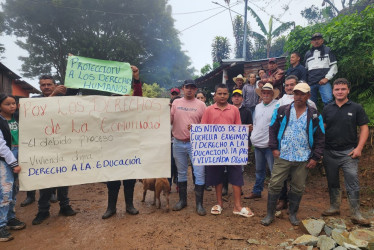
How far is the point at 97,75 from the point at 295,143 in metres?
3.36

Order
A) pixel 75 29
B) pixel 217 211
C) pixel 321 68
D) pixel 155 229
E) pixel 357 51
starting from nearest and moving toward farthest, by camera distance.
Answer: pixel 155 229
pixel 217 211
pixel 321 68
pixel 357 51
pixel 75 29

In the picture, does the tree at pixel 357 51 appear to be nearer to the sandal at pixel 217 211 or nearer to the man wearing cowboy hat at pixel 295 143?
the man wearing cowboy hat at pixel 295 143

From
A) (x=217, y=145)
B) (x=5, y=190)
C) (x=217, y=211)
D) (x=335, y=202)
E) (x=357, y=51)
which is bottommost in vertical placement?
(x=217, y=211)

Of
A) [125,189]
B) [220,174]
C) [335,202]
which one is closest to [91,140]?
[125,189]

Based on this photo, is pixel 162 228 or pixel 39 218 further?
pixel 39 218

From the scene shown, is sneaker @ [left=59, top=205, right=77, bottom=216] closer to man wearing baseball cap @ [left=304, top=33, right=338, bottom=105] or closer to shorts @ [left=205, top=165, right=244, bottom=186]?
shorts @ [left=205, top=165, right=244, bottom=186]

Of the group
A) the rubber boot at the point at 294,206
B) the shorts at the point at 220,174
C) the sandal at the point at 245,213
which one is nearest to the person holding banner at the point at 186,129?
the shorts at the point at 220,174

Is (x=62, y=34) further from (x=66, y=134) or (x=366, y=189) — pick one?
(x=366, y=189)

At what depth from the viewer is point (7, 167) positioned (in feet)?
11.6

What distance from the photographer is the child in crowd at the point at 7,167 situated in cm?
346

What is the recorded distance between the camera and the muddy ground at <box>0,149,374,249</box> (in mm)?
3307

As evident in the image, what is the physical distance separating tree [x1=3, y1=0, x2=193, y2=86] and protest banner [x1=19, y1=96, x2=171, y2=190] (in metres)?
22.0

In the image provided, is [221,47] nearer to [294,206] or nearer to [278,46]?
[278,46]

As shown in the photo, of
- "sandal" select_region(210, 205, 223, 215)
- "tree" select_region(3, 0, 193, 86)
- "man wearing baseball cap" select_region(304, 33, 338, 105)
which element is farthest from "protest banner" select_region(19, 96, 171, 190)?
"tree" select_region(3, 0, 193, 86)
